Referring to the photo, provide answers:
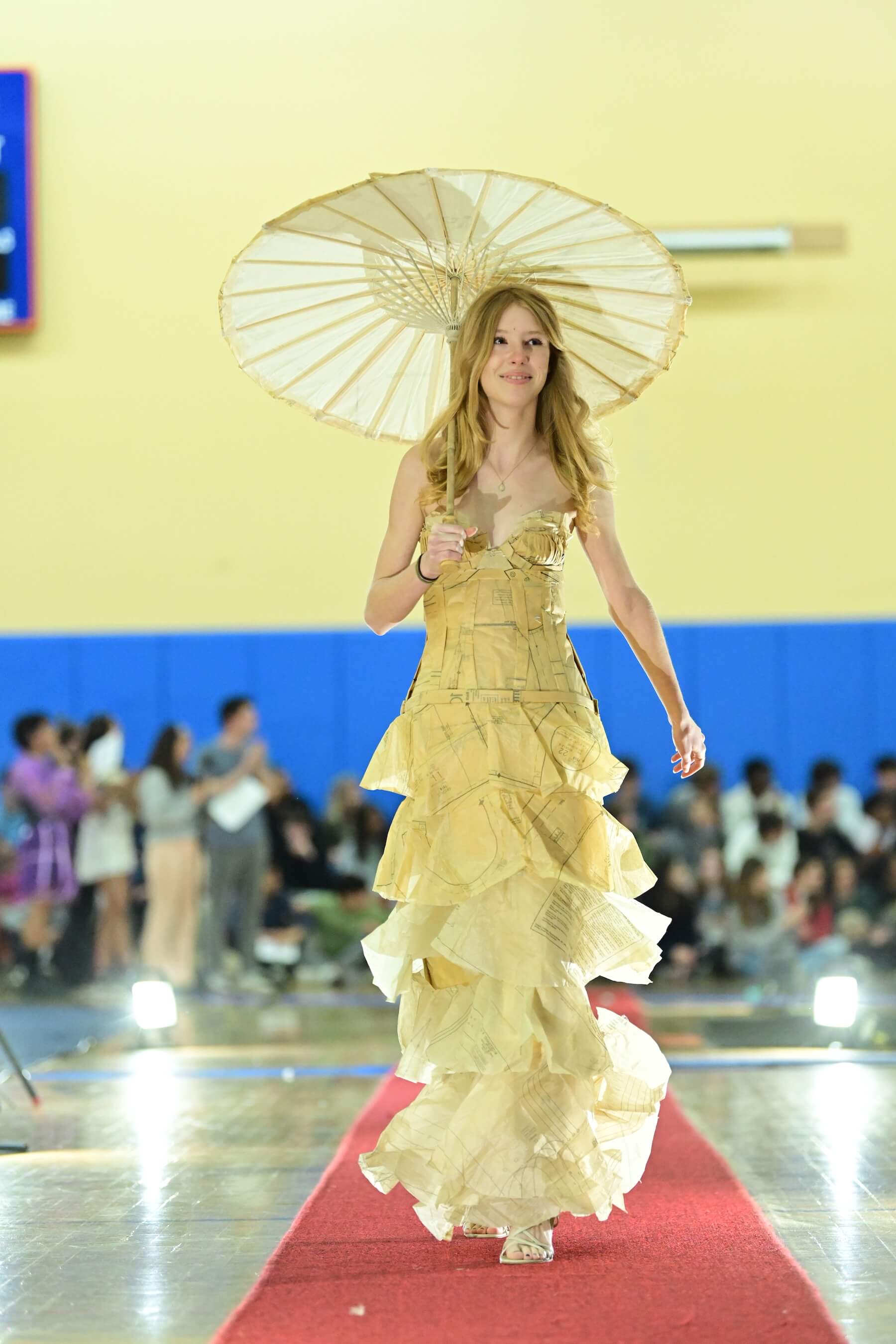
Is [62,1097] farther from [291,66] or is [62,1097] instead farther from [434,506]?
[291,66]

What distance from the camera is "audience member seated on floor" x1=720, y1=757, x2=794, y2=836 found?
8953 mm

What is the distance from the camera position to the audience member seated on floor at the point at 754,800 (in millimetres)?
8953

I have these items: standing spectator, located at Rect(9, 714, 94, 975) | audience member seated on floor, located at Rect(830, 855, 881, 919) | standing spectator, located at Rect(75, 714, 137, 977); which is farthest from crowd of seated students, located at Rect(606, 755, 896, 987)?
standing spectator, located at Rect(9, 714, 94, 975)

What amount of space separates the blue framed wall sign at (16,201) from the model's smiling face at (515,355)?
654 centimetres

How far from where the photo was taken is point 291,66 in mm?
9164

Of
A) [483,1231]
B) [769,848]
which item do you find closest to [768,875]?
[769,848]

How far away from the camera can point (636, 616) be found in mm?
3227

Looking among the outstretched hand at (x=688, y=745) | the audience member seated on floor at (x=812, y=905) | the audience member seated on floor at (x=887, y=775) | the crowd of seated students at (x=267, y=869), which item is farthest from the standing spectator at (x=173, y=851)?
the outstretched hand at (x=688, y=745)

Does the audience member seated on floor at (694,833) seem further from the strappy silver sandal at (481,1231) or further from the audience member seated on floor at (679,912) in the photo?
the strappy silver sandal at (481,1231)

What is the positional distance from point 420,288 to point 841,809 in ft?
19.9

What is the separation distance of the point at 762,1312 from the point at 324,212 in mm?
2017

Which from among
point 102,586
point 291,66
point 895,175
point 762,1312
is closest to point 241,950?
point 102,586

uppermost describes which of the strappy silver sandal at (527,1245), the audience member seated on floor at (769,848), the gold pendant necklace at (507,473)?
the gold pendant necklace at (507,473)

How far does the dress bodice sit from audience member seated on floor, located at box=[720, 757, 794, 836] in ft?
19.4
